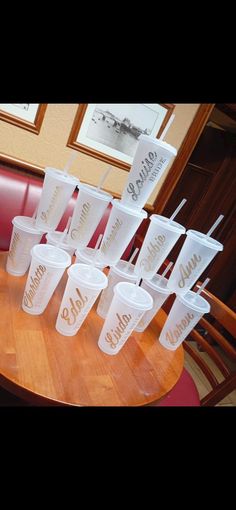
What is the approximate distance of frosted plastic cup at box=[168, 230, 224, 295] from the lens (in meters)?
0.93

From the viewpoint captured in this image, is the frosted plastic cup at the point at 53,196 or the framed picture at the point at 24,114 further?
the framed picture at the point at 24,114

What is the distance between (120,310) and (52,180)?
1.61ft

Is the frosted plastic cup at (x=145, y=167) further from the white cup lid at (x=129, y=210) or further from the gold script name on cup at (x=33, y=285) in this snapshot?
the gold script name on cup at (x=33, y=285)

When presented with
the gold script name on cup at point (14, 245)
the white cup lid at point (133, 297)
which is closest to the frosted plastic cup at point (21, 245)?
the gold script name on cup at point (14, 245)

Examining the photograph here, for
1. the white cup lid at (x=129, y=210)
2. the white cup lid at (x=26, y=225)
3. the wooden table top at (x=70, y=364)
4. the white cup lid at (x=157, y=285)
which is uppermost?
the white cup lid at (x=129, y=210)

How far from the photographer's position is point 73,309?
782mm

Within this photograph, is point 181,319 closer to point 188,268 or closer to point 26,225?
point 188,268

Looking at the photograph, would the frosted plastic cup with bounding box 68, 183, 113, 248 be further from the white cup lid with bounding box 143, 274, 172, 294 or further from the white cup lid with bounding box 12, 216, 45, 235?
the white cup lid with bounding box 143, 274, 172, 294

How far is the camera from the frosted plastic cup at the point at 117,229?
0.91m

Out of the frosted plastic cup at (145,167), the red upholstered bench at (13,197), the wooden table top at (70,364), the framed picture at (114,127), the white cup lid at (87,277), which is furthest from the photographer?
the framed picture at (114,127)

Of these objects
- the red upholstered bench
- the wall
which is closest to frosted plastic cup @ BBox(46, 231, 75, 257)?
the red upholstered bench

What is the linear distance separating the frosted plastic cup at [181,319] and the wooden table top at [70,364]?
0.13 ft

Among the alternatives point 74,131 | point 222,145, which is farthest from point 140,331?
point 222,145

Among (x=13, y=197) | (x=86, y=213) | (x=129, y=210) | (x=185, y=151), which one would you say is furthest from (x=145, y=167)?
(x=185, y=151)
